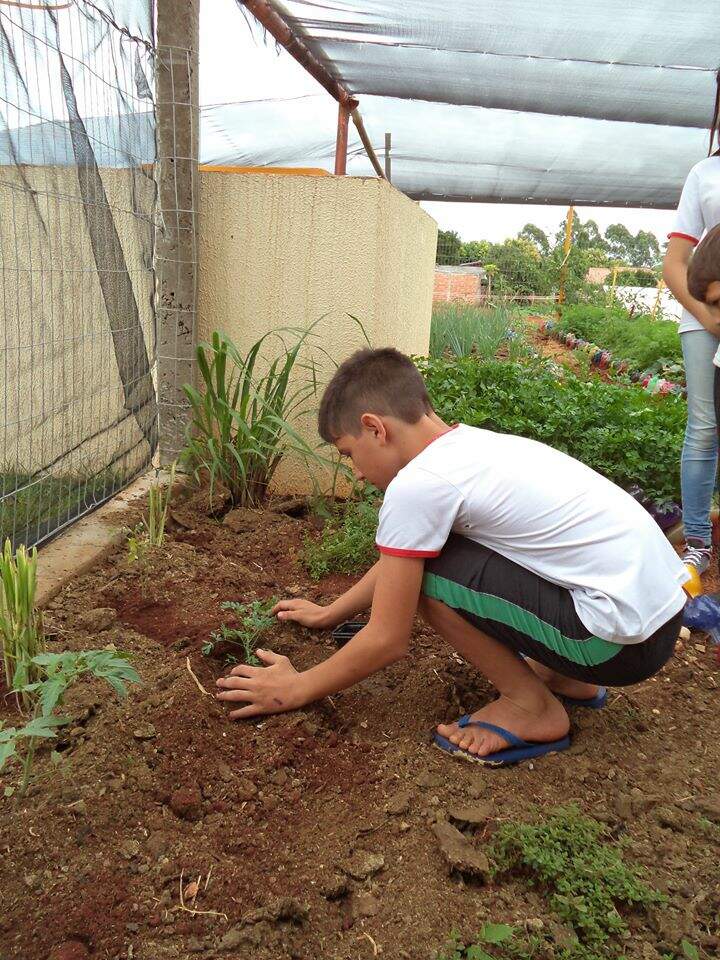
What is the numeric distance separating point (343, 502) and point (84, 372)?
122 centimetres

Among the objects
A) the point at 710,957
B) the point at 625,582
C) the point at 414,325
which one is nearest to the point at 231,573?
the point at 625,582

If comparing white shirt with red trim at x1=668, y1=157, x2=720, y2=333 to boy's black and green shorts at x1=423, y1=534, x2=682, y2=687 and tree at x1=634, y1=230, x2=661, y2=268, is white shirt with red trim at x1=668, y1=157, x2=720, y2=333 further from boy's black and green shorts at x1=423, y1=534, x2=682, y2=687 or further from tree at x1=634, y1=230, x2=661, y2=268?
tree at x1=634, y1=230, x2=661, y2=268

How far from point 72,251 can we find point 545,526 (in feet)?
6.92

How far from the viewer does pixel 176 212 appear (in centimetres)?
331

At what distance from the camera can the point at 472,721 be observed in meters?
1.84

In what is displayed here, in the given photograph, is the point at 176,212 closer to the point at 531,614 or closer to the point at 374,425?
the point at 374,425

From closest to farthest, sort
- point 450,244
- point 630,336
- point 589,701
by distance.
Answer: point 589,701, point 630,336, point 450,244

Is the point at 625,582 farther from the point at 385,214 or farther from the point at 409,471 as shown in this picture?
the point at 385,214

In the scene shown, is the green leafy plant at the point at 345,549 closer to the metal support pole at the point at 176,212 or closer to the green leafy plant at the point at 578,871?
the metal support pole at the point at 176,212

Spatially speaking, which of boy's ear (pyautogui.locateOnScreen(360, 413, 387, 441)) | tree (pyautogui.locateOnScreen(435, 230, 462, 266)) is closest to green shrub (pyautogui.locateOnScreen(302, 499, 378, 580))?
boy's ear (pyautogui.locateOnScreen(360, 413, 387, 441))

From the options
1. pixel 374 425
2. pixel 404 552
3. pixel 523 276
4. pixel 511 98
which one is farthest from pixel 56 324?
pixel 523 276

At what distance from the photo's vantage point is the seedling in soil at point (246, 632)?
2057 millimetres

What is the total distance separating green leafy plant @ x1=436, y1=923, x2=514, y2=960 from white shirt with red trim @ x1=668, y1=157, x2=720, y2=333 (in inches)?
87.9

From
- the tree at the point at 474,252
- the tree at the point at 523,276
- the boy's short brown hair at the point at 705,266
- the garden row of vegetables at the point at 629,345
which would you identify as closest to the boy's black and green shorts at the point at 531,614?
the boy's short brown hair at the point at 705,266
